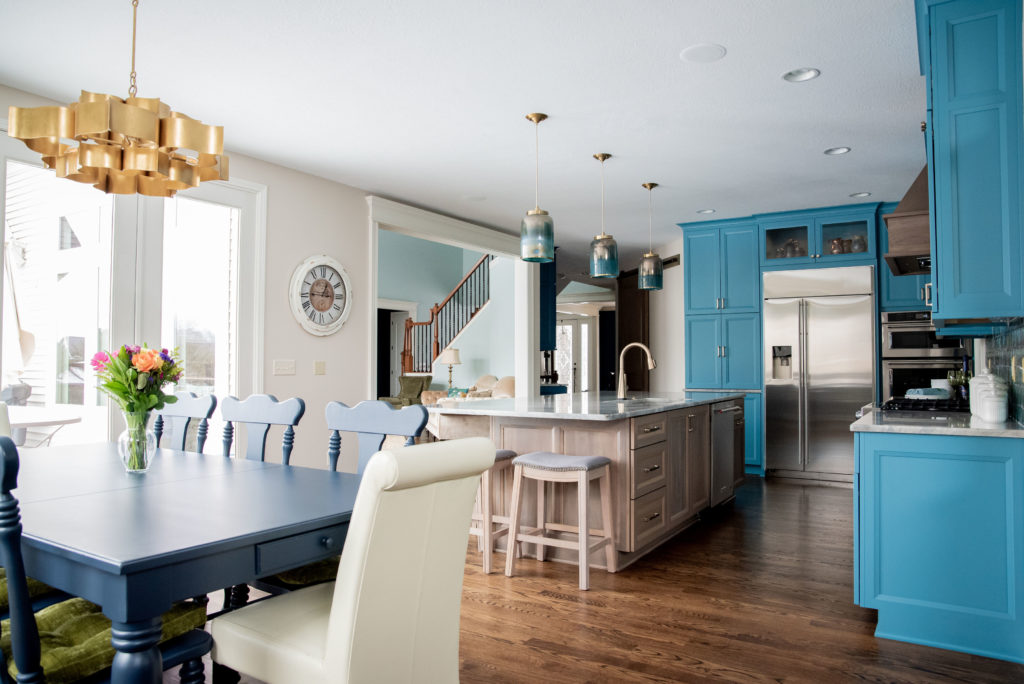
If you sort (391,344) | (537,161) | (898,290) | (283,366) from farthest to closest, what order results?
(391,344) < (898,290) < (283,366) < (537,161)

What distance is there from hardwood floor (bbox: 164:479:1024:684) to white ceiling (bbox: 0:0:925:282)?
8.16ft

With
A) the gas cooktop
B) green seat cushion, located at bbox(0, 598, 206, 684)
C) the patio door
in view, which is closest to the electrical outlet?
the patio door

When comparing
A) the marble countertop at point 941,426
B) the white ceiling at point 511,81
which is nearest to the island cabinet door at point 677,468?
the marble countertop at point 941,426

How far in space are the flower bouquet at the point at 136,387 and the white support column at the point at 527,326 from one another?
555 cm

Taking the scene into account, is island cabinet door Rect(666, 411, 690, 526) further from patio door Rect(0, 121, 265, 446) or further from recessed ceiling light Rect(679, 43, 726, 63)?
patio door Rect(0, 121, 265, 446)

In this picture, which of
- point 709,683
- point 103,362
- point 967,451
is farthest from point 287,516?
point 967,451

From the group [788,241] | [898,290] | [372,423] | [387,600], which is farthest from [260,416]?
[898,290]

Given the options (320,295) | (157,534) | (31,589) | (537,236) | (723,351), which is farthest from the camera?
(723,351)

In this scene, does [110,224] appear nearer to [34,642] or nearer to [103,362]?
[103,362]

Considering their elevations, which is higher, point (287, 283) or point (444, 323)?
→ point (444, 323)

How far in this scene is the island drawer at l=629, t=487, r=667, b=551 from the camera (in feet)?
11.6

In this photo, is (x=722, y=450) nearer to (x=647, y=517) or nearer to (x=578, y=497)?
(x=647, y=517)

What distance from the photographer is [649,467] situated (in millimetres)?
3740

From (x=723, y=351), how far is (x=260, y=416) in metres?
5.24
